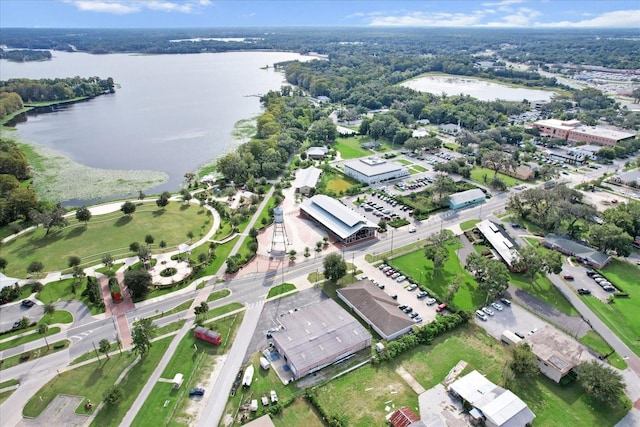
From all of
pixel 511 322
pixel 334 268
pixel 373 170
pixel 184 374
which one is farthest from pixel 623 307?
pixel 184 374

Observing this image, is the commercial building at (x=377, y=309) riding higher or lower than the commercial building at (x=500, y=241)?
higher

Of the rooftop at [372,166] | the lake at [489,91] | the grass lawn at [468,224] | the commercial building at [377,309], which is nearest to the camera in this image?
the commercial building at [377,309]

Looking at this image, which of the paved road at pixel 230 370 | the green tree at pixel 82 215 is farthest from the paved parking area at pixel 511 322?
the green tree at pixel 82 215

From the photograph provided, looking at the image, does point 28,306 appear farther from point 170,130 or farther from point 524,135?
point 524,135

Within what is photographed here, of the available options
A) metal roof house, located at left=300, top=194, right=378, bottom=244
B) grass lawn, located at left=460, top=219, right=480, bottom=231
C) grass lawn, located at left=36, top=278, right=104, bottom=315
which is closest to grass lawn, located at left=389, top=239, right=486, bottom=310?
grass lawn, located at left=460, top=219, right=480, bottom=231

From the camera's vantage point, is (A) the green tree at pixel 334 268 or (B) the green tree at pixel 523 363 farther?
(A) the green tree at pixel 334 268

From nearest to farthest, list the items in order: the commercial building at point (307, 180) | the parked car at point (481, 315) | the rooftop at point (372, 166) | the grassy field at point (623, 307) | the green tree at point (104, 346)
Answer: the green tree at point (104, 346) < the grassy field at point (623, 307) < the parked car at point (481, 315) < the commercial building at point (307, 180) < the rooftop at point (372, 166)

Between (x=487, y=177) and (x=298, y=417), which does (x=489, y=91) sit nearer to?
(x=487, y=177)

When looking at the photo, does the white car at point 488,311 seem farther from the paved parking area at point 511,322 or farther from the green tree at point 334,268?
the green tree at point 334,268
